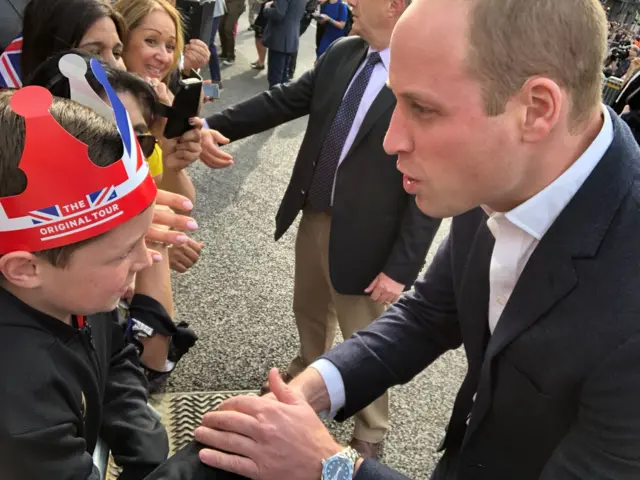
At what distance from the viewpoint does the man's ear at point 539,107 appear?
1.08 m

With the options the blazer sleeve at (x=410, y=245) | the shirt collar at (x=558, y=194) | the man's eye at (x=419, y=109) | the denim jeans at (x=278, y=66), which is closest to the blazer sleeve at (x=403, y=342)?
the shirt collar at (x=558, y=194)

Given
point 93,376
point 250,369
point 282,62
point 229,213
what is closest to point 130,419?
point 93,376

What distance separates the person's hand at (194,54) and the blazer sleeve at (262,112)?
621mm

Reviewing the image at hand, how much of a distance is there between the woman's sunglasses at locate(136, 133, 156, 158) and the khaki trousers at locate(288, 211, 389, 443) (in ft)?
3.21

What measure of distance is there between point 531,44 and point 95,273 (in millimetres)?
972

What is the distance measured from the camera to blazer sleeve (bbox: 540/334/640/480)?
105 cm

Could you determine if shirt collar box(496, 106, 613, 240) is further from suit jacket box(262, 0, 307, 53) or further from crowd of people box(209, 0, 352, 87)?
suit jacket box(262, 0, 307, 53)

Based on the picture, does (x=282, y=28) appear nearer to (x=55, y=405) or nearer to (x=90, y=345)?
(x=90, y=345)

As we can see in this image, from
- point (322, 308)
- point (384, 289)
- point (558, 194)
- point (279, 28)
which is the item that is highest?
point (558, 194)

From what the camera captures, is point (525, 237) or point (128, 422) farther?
point (128, 422)

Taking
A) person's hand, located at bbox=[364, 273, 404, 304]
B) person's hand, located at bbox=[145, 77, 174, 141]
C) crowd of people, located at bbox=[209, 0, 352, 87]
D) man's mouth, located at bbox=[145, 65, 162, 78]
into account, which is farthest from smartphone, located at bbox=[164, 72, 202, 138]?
crowd of people, located at bbox=[209, 0, 352, 87]

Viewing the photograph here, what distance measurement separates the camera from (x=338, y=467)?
1.28 m

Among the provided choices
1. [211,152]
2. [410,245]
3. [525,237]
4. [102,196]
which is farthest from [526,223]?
[211,152]

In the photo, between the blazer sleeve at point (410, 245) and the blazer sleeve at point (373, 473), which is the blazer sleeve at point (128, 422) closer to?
the blazer sleeve at point (373, 473)
